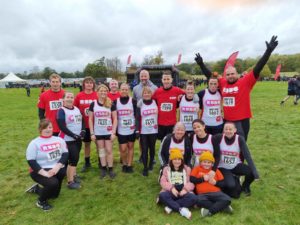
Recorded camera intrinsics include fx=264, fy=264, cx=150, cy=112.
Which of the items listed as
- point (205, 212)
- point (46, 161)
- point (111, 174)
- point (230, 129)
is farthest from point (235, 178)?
point (46, 161)

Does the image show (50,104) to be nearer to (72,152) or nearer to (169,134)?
(72,152)

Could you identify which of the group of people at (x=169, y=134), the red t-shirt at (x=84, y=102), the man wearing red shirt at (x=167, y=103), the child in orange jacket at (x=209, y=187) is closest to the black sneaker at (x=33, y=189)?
the group of people at (x=169, y=134)

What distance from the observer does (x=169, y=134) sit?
4816mm

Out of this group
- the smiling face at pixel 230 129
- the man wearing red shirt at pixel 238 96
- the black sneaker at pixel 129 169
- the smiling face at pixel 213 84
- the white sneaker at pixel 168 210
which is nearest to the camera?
the white sneaker at pixel 168 210

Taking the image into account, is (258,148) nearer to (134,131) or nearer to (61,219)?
(134,131)

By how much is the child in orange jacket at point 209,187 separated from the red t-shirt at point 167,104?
4.44 feet

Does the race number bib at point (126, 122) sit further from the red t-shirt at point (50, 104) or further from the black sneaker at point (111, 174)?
the red t-shirt at point (50, 104)

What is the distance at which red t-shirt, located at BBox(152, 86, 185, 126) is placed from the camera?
17.1ft

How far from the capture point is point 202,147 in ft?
14.6

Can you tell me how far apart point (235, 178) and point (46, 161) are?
3.03 metres

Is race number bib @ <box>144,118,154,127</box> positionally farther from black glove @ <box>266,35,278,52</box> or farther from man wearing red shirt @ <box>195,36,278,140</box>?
black glove @ <box>266,35,278,52</box>

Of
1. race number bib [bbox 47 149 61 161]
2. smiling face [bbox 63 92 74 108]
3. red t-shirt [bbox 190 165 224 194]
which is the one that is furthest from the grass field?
smiling face [bbox 63 92 74 108]

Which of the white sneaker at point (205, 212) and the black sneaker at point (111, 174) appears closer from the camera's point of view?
the white sneaker at point (205, 212)

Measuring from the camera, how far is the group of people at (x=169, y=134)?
403cm
